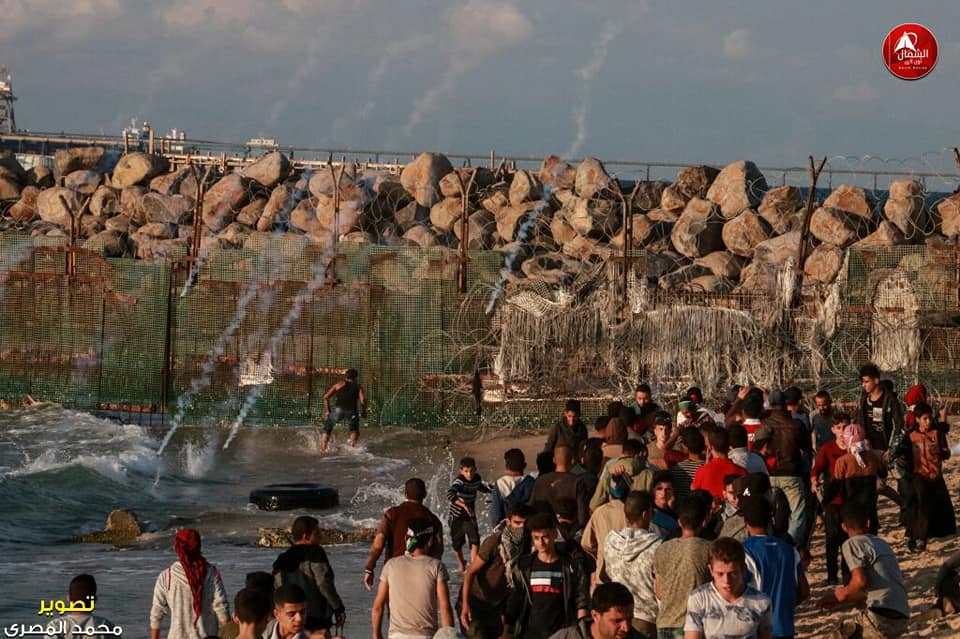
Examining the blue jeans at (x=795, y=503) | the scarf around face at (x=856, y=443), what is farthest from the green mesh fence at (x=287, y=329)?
the blue jeans at (x=795, y=503)

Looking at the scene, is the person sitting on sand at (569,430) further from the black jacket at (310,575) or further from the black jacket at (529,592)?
the black jacket at (529,592)

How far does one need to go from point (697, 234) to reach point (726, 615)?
68.6 ft

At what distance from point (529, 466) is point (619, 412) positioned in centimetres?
787

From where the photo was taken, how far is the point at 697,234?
2669 centimetres

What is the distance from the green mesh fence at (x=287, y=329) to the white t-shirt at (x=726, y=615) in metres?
14.0

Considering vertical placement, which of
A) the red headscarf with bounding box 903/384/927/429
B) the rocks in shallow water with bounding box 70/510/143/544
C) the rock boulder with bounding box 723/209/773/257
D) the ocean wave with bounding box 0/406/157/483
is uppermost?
the rock boulder with bounding box 723/209/773/257

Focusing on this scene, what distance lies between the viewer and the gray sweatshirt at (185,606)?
7234 millimetres

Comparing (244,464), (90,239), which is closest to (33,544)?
(244,464)

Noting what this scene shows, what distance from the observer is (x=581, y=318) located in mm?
20578

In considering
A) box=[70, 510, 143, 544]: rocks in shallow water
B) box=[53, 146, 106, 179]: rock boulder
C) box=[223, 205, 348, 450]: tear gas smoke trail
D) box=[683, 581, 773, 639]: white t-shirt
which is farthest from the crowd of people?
box=[53, 146, 106, 179]: rock boulder

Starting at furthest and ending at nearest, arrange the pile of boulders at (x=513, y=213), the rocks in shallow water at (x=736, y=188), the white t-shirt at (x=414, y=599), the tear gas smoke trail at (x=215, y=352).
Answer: the rocks in shallow water at (x=736, y=188), the pile of boulders at (x=513, y=213), the tear gas smoke trail at (x=215, y=352), the white t-shirt at (x=414, y=599)

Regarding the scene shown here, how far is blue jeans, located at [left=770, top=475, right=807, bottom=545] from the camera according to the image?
32.7 feet

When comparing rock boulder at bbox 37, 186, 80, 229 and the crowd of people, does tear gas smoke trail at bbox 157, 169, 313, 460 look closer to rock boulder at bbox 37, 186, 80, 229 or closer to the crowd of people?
the crowd of people

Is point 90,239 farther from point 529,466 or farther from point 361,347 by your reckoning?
point 529,466
